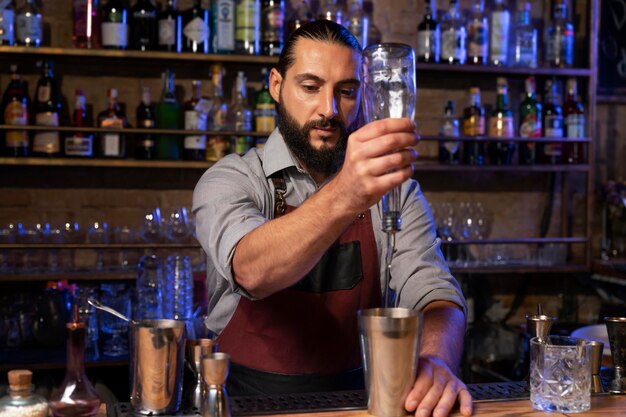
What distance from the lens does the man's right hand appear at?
1.12 m

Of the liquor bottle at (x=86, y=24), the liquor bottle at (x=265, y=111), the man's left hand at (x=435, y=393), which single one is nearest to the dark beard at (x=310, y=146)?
the man's left hand at (x=435, y=393)

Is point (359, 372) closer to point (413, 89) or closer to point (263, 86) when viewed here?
point (413, 89)

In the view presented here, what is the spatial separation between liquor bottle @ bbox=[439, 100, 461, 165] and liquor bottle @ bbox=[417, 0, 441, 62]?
207 mm

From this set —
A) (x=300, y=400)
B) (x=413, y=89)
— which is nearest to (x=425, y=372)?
(x=300, y=400)

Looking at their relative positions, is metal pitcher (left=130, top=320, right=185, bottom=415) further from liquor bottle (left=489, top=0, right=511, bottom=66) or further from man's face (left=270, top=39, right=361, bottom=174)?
liquor bottle (left=489, top=0, right=511, bottom=66)

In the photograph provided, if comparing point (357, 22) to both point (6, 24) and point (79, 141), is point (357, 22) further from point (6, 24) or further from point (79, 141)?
point (6, 24)

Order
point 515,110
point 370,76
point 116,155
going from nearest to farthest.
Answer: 1. point 370,76
2. point 116,155
3. point 515,110

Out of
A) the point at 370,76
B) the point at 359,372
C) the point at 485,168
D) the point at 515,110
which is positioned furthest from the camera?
the point at 515,110

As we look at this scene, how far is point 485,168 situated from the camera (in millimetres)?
3436

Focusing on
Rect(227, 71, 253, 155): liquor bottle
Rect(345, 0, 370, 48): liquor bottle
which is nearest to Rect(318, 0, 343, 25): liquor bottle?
Rect(345, 0, 370, 48): liquor bottle

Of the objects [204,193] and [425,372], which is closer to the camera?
[425,372]

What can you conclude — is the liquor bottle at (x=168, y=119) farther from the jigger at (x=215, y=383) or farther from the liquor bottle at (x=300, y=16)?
the jigger at (x=215, y=383)

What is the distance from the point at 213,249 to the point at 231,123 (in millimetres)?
1644

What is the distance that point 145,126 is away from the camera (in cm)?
317
